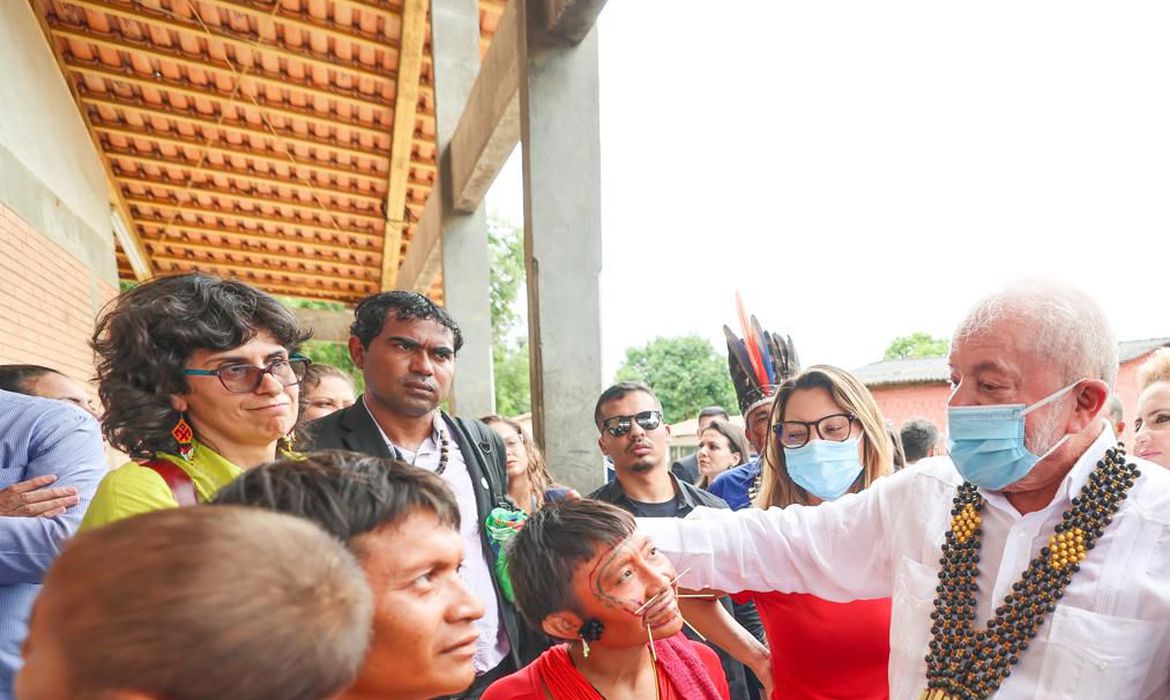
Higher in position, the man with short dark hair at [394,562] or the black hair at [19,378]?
the black hair at [19,378]

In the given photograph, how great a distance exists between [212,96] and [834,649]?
9.64 metres

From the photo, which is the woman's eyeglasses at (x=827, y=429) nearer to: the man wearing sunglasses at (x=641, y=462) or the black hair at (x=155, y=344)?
the man wearing sunglasses at (x=641, y=462)

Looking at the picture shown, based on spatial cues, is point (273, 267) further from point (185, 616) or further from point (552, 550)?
point (185, 616)

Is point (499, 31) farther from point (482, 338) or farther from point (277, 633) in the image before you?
point (277, 633)

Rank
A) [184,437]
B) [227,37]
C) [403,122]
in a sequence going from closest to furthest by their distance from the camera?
[184,437]
[227,37]
[403,122]

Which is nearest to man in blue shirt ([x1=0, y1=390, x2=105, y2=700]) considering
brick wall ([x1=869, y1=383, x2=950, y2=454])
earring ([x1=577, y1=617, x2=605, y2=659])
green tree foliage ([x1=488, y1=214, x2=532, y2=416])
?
earring ([x1=577, y1=617, x2=605, y2=659])

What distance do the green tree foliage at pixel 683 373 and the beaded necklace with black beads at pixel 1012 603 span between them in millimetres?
37273

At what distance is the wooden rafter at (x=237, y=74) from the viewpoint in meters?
8.10

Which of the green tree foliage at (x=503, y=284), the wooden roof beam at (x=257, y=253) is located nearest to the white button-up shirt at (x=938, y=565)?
the wooden roof beam at (x=257, y=253)

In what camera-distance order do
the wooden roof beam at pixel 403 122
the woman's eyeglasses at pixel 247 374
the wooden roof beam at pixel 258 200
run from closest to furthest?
the woman's eyeglasses at pixel 247 374
the wooden roof beam at pixel 403 122
the wooden roof beam at pixel 258 200

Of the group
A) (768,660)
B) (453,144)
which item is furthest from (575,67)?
(768,660)

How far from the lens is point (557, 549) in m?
1.77

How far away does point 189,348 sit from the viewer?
1.67 meters

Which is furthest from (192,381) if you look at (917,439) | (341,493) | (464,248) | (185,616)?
(464,248)
